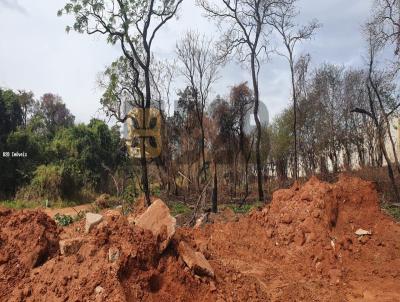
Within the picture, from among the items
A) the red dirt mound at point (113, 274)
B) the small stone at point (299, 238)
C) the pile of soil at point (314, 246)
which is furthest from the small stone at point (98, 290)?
the small stone at point (299, 238)

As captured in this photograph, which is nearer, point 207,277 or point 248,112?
point 207,277

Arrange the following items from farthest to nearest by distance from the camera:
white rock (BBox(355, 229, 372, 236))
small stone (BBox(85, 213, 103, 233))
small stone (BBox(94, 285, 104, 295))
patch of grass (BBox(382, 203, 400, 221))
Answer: patch of grass (BBox(382, 203, 400, 221)) < white rock (BBox(355, 229, 372, 236)) < small stone (BBox(85, 213, 103, 233)) < small stone (BBox(94, 285, 104, 295))

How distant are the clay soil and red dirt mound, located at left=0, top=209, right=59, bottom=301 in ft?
0.04

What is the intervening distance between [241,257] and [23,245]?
13.8ft

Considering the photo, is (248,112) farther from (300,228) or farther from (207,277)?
(207,277)

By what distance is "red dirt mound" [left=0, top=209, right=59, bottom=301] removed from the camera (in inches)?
219

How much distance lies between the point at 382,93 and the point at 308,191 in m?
17.6

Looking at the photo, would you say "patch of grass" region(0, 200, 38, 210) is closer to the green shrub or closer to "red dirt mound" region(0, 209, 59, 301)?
the green shrub

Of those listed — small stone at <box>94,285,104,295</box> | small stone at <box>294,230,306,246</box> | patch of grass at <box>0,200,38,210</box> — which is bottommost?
small stone at <box>94,285,104,295</box>

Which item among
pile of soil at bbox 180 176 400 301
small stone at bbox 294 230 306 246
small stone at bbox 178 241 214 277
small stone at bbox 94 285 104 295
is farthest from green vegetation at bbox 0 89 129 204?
small stone at bbox 94 285 104 295

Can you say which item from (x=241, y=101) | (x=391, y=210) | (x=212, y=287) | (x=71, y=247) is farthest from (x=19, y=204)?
(x=212, y=287)

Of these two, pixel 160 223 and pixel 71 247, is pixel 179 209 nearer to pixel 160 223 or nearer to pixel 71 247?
→ pixel 160 223

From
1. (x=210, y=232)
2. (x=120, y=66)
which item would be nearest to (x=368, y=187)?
(x=210, y=232)

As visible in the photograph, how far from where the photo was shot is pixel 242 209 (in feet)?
51.3
